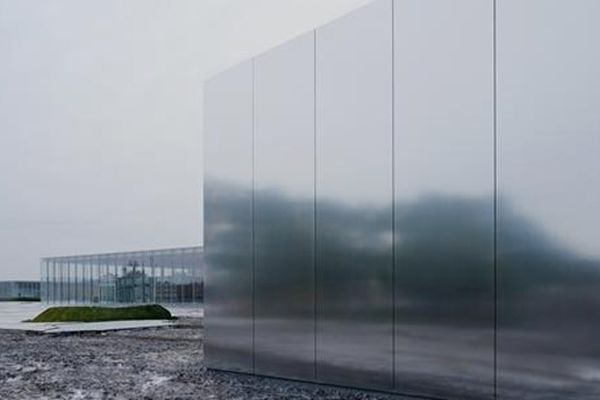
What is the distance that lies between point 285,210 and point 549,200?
473 centimetres

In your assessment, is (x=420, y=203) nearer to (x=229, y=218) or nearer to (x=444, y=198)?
(x=444, y=198)

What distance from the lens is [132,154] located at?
1208 inches

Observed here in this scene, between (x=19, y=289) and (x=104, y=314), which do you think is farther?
(x=19, y=289)

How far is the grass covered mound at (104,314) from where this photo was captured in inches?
1174

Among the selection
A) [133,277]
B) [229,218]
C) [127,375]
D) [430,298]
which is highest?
[229,218]

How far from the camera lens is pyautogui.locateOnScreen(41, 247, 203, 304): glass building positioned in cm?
3816

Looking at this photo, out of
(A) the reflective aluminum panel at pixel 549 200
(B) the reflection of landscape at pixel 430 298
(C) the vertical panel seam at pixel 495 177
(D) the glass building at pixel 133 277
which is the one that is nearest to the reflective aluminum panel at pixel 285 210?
Answer: (B) the reflection of landscape at pixel 430 298

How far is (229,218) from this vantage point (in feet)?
39.3

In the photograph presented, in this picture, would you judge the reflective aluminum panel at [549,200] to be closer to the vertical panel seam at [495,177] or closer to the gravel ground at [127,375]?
the vertical panel seam at [495,177]

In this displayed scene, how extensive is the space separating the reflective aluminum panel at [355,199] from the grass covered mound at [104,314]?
21.2 m

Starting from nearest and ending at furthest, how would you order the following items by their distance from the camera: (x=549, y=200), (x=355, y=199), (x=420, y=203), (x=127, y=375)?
(x=549, y=200) → (x=420, y=203) → (x=355, y=199) → (x=127, y=375)

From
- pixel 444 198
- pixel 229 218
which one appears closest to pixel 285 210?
pixel 229 218

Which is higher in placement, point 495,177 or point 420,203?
point 495,177

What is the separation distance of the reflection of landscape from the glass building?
26.8 meters
